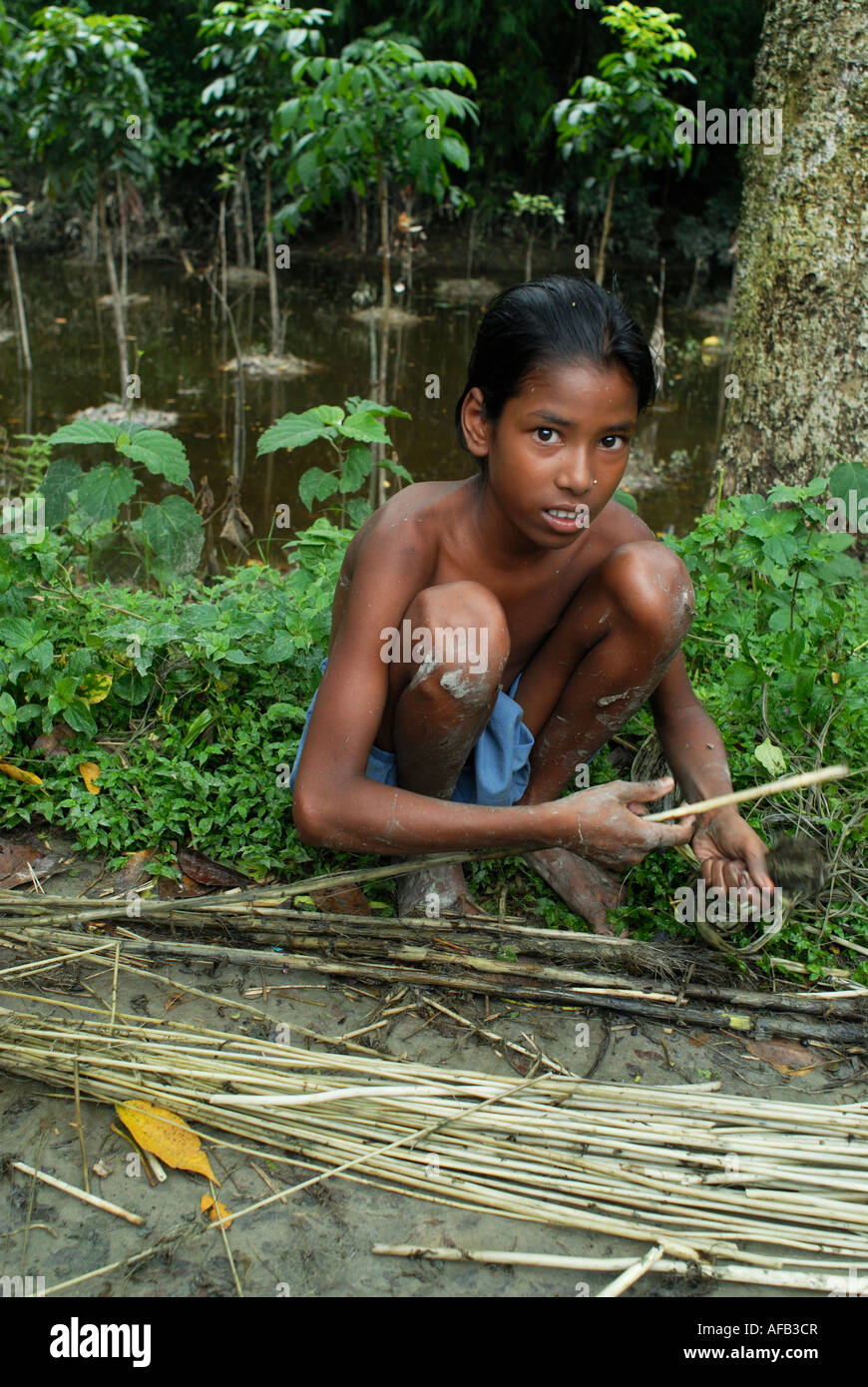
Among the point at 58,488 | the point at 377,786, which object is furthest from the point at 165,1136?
the point at 58,488

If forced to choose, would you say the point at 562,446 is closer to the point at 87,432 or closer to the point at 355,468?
the point at 355,468

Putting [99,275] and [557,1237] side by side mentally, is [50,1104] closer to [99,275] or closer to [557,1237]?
[557,1237]

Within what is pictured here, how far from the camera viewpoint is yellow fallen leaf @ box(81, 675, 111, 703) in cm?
264

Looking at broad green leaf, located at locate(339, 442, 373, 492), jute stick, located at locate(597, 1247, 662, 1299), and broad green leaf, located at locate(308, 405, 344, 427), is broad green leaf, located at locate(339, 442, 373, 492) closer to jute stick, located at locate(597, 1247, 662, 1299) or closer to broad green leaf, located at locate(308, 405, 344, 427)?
broad green leaf, located at locate(308, 405, 344, 427)

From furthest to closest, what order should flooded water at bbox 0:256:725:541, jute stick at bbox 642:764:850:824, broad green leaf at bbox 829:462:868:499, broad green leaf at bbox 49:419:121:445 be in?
1. flooded water at bbox 0:256:725:541
2. broad green leaf at bbox 829:462:868:499
3. broad green leaf at bbox 49:419:121:445
4. jute stick at bbox 642:764:850:824

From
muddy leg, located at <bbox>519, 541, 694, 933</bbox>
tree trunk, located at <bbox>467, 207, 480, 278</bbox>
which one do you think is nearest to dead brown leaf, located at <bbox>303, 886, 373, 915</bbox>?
muddy leg, located at <bbox>519, 541, 694, 933</bbox>

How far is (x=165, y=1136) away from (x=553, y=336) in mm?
1534

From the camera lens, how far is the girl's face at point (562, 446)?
1.92 metres

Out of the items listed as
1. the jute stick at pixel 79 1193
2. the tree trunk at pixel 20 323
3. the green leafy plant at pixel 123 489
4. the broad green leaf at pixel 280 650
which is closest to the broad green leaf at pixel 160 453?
the green leafy plant at pixel 123 489

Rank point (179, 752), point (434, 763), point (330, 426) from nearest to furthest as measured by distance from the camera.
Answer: point (434, 763) < point (179, 752) < point (330, 426)

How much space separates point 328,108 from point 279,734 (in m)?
3.13

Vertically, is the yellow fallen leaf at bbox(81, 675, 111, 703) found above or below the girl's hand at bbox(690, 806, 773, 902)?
above
